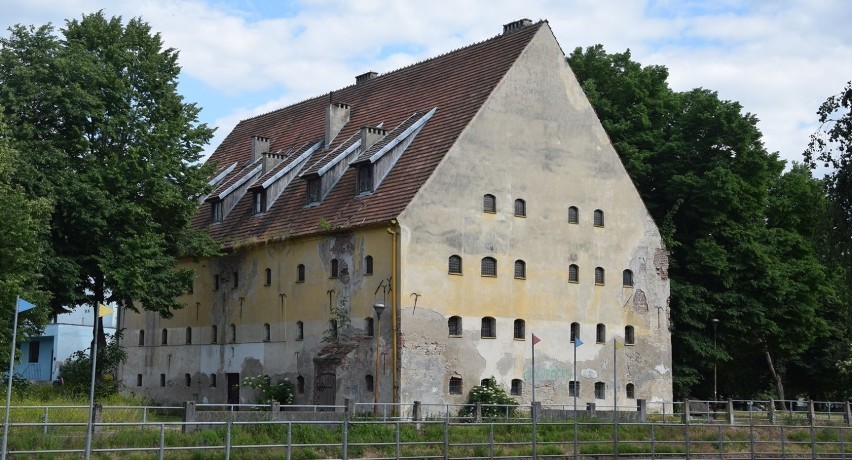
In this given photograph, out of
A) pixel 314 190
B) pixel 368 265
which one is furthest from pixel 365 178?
pixel 368 265

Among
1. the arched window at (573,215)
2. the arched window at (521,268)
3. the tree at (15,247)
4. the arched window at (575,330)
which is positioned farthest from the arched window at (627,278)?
the tree at (15,247)

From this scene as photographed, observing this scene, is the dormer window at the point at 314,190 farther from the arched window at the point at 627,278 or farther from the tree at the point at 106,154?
the arched window at the point at 627,278

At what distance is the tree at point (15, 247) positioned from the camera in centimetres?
3256

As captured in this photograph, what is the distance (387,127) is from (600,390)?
13457 mm

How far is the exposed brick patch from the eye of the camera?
4622cm

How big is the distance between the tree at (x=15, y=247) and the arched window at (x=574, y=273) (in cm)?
1898

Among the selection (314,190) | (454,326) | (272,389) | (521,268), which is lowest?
(272,389)

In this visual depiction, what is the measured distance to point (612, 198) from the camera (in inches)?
1773

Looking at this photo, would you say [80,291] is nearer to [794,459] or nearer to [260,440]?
[260,440]

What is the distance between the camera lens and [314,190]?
4450cm

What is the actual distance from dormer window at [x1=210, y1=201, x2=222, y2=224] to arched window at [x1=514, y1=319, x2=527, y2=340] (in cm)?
1592

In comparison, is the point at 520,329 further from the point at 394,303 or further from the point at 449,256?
the point at 394,303

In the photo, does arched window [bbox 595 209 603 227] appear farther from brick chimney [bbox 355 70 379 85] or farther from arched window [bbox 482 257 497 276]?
brick chimney [bbox 355 70 379 85]

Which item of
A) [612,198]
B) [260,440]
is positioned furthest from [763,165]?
[260,440]
